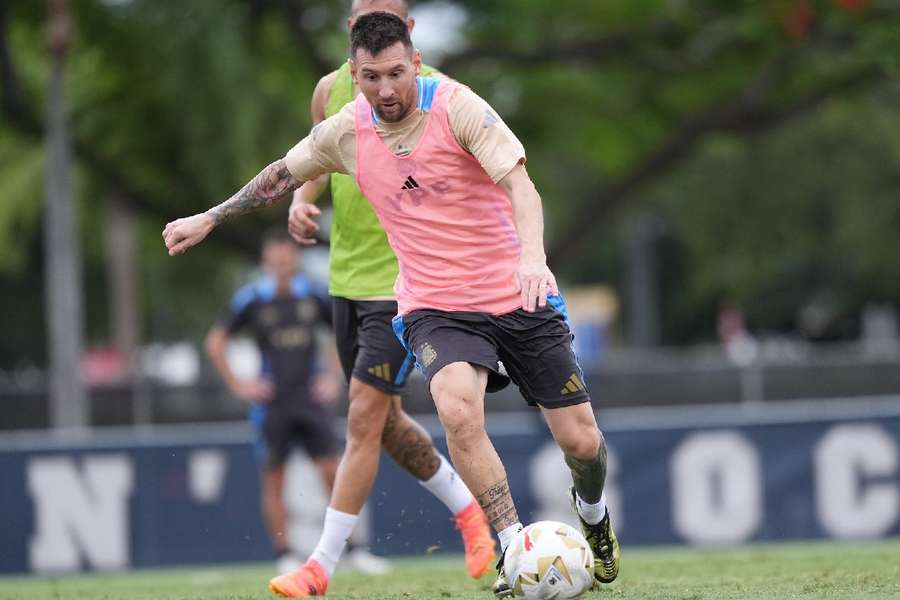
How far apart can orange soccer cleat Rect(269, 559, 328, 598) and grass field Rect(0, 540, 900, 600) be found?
133 millimetres

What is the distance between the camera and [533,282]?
6.02m

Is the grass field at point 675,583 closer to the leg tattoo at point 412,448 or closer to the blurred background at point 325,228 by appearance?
the leg tattoo at point 412,448

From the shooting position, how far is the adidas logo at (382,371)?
286 inches

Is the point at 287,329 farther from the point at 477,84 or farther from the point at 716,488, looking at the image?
the point at 477,84

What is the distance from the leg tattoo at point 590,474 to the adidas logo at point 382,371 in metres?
1.03

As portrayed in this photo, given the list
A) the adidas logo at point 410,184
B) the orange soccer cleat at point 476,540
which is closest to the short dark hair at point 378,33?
the adidas logo at point 410,184

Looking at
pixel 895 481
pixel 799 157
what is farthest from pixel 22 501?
pixel 799 157

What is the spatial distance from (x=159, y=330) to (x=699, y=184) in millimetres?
19621

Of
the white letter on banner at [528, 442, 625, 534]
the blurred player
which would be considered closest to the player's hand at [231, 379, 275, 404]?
the blurred player

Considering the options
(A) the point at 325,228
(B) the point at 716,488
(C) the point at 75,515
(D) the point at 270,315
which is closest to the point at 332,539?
(D) the point at 270,315

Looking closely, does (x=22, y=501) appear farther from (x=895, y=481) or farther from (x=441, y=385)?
(x=441, y=385)

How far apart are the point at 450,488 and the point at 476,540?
381 millimetres

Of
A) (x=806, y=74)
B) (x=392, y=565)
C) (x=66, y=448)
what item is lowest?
(x=392, y=565)

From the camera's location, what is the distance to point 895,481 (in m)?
13.5
